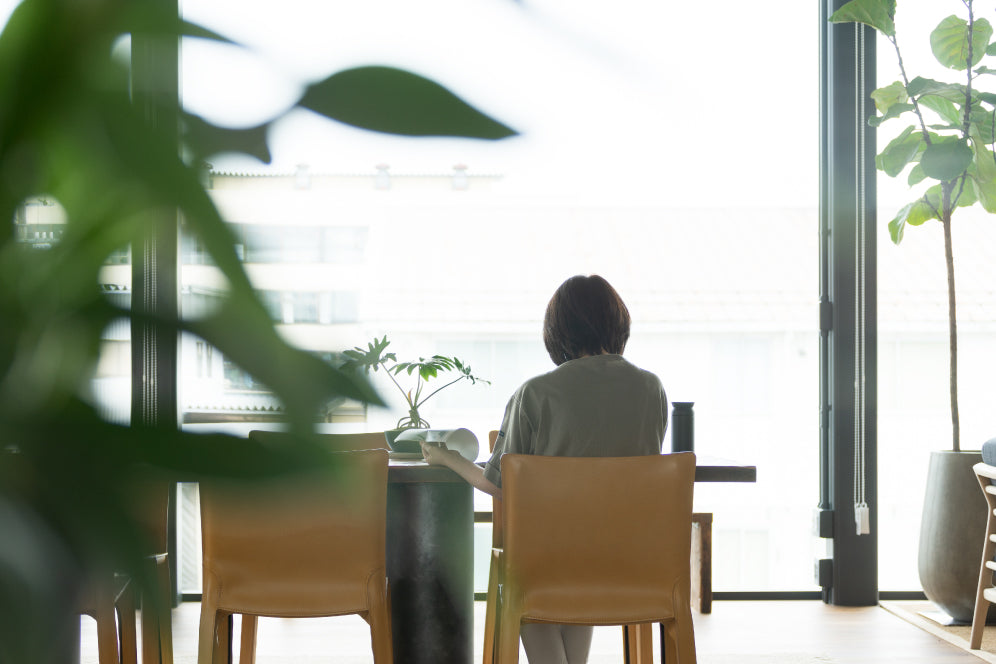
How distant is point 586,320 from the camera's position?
2365mm

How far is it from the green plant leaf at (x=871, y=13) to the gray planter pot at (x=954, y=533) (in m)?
1.70

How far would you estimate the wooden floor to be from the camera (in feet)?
10.4

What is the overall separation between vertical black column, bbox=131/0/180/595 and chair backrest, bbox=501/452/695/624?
1.76 m

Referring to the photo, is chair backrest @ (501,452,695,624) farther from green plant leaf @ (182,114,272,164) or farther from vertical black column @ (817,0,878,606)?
vertical black column @ (817,0,878,606)

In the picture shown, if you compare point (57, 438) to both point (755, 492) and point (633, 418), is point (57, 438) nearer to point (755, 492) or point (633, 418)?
point (633, 418)

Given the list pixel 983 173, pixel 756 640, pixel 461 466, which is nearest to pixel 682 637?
pixel 461 466

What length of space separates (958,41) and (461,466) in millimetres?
2791

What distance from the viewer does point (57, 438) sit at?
0.15 meters

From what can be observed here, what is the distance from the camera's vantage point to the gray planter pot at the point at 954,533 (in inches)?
138

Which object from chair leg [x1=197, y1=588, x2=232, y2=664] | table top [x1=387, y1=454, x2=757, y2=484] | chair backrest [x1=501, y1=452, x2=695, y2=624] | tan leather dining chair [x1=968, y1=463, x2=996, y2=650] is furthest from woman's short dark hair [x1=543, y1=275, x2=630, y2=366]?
tan leather dining chair [x1=968, y1=463, x2=996, y2=650]

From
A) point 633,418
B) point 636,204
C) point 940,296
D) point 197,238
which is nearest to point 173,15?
point 197,238

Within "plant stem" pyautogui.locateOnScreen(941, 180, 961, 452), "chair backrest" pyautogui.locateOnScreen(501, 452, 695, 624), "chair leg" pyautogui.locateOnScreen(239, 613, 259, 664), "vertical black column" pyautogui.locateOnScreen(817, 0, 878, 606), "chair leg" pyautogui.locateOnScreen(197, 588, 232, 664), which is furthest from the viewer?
"vertical black column" pyautogui.locateOnScreen(817, 0, 878, 606)

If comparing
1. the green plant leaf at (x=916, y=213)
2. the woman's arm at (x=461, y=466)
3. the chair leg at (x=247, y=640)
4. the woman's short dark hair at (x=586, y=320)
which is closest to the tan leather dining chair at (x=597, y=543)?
the woman's arm at (x=461, y=466)

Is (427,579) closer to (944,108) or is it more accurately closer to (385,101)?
(385,101)
